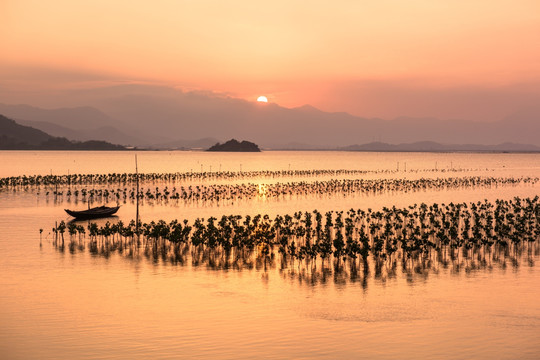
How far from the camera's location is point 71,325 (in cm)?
3081

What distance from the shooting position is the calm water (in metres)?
27.5

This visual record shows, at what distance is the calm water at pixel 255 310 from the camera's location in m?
27.5

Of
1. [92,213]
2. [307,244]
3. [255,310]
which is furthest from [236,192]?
[255,310]

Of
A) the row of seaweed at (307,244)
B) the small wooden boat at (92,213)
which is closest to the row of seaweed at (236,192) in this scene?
the small wooden boat at (92,213)

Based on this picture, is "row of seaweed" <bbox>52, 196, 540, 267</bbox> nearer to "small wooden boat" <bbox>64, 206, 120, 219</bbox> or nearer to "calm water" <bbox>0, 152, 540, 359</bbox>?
"calm water" <bbox>0, 152, 540, 359</bbox>

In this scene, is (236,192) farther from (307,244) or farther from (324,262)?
(324,262)

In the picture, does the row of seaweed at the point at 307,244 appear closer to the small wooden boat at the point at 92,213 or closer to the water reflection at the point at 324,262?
the water reflection at the point at 324,262

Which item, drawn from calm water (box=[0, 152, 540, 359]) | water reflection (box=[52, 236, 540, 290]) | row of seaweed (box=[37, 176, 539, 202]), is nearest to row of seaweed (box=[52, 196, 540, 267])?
water reflection (box=[52, 236, 540, 290])

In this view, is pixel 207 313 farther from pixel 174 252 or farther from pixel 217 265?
pixel 174 252

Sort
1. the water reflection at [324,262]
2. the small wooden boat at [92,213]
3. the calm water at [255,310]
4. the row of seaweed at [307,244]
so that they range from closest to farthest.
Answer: the calm water at [255,310] → the water reflection at [324,262] → the row of seaweed at [307,244] → the small wooden boat at [92,213]

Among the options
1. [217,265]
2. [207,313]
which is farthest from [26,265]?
[207,313]

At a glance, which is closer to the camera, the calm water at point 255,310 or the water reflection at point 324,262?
the calm water at point 255,310

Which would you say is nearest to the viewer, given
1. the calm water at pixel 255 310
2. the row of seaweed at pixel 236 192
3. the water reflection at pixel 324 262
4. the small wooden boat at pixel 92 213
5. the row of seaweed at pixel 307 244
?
the calm water at pixel 255 310

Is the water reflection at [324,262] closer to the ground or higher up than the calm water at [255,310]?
higher up
